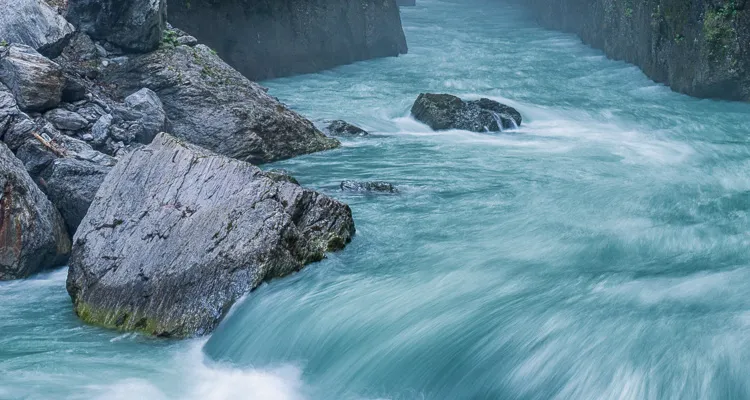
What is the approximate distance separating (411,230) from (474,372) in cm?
276

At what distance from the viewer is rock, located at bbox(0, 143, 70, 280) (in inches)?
304

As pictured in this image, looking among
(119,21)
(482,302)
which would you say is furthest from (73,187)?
(119,21)

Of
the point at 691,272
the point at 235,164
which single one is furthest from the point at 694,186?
the point at 235,164

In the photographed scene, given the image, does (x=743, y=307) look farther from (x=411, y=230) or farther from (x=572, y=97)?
(x=572, y=97)

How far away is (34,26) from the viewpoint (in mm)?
11039

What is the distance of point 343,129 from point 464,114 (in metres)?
2.16

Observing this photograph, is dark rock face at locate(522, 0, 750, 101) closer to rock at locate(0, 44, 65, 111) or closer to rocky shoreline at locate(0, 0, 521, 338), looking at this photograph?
rocky shoreline at locate(0, 0, 521, 338)

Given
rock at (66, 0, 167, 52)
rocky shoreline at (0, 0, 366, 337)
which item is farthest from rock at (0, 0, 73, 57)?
rock at (66, 0, 167, 52)

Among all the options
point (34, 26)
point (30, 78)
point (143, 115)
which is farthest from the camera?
point (34, 26)

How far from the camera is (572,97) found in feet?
57.3

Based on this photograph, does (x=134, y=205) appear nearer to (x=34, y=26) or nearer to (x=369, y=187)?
(x=369, y=187)

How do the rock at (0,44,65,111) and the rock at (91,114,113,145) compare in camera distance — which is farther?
the rock at (91,114,113,145)

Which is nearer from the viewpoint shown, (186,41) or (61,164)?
(61,164)

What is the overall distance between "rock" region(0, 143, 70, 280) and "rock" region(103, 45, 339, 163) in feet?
10.8
